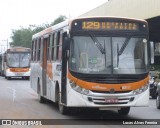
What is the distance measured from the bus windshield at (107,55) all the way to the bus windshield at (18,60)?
3692 centimetres

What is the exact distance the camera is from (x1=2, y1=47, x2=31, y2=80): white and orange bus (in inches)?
2068

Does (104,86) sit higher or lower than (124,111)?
higher

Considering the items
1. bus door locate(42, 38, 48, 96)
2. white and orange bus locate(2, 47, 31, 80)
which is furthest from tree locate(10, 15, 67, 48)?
bus door locate(42, 38, 48, 96)

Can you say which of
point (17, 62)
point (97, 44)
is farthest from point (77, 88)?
point (17, 62)

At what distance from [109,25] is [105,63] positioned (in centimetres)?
118

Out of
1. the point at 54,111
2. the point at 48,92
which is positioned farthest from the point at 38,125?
the point at 48,92

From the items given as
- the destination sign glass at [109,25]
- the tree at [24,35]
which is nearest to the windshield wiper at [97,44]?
the destination sign glass at [109,25]

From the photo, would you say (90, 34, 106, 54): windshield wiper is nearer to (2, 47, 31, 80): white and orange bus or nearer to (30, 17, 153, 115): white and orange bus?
(30, 17, 153, 115): white and orange bus

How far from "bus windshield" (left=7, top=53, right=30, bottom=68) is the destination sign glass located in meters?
36.8

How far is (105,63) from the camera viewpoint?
15.6m

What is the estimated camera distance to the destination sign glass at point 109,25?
1598 centimetres

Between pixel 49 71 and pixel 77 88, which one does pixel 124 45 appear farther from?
pixel 49 71

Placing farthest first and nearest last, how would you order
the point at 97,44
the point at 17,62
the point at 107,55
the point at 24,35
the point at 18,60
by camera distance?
1. the point at 24,35
2. the point at 17,62
3. the point at 18,60
4. the point at 97,44
5. the point at 107,55

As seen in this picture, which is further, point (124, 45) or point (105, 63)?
point (124, 45)
